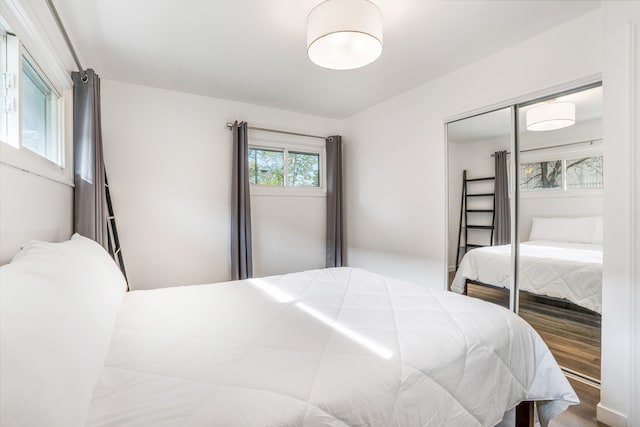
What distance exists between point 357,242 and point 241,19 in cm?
282

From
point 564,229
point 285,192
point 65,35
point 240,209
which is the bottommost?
point 564,229

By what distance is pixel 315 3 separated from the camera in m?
1.82

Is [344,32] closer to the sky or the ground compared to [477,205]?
closer to the sky

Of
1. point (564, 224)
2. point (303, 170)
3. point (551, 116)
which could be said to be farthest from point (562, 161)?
point (303, 170)

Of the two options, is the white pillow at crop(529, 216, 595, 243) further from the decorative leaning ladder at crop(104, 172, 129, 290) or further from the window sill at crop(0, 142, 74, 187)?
the decorative leaning ladder at crop(104, 172, 129, 290)

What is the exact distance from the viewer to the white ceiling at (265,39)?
1859 mm

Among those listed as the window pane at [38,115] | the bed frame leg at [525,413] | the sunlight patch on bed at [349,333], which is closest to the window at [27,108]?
the window pane at [38,115]

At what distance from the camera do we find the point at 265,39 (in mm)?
2195

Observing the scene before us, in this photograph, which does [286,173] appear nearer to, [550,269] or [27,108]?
[27,108]

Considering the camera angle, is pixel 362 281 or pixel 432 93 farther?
pixel 432 93

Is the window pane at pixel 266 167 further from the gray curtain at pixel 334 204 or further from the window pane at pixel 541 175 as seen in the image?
the window pane at pixel 541 175

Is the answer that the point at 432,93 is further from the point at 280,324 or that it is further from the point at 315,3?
the point at 280,324

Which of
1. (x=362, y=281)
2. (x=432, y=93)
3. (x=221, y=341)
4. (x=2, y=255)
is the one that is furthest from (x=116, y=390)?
(x=432, y=93)

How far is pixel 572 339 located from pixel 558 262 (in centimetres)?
56
